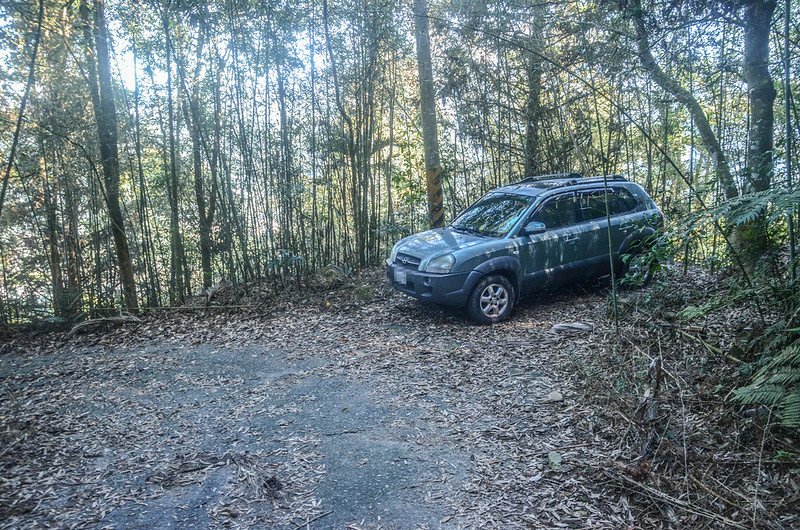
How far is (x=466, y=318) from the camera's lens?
626 cm

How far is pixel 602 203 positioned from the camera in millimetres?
6707

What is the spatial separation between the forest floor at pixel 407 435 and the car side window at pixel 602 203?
5.29 feet

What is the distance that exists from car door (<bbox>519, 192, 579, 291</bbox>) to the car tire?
288mm

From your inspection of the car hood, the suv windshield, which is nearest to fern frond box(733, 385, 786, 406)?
the car hood

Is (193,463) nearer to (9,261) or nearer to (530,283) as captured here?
(530,283)

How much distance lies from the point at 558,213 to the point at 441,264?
1.74 m

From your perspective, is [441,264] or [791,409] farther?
[441,264]

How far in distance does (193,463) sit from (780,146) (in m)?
5.36

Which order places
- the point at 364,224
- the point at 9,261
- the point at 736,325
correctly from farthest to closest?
1. the point at 364,224
2. the point at 9,261
3. the point at 736,325

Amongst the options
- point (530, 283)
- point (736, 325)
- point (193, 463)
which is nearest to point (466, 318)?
point (530, 283)

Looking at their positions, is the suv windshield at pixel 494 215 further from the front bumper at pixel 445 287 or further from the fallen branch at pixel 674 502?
the fallen branch at pixel 674 502

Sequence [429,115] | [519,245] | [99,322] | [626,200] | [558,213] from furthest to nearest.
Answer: [429,115] < [99,322] < [626,200] < [558,213] < [519,245]

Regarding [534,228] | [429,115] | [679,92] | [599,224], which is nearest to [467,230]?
[534,228]

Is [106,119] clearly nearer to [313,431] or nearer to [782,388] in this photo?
[313,431]
